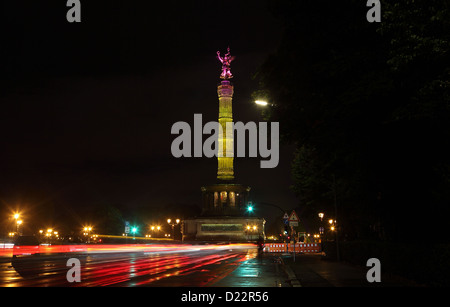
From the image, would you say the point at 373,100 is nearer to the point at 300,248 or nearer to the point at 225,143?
the point at 300,248

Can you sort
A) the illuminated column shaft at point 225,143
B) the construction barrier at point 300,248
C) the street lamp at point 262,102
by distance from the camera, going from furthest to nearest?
the illuminated column shaft at point 225,143
the construction barrier at point 300,248
the street lamp at point 262,102

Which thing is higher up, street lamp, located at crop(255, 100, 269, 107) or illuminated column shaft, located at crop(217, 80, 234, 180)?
illuminated column shaft, located at crop(217, 80, 234, 180)

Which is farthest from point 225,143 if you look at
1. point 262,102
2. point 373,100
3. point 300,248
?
point 373,100

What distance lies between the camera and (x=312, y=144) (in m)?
16.5

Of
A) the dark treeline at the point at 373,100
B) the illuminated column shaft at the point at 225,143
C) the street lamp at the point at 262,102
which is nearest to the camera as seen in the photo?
the dark treeline at the point at 373,100

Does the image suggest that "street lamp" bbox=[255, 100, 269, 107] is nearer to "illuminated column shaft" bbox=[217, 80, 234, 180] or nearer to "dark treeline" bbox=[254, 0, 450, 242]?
"dark treeline" bbox=[254, 0, 450, 242]

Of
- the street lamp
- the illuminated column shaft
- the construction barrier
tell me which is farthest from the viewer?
the illuminated column shaft

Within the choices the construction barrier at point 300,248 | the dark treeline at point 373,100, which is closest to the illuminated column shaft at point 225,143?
the construction barrier at point 300,248

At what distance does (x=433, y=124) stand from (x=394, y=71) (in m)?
2.21

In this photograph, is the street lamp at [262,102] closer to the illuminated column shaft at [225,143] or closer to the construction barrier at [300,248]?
the construction barrier at [300,248]

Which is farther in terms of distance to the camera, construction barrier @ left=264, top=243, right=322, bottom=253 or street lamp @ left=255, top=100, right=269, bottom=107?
construction barrier @ left=264, top=243, right=322, bottom=253

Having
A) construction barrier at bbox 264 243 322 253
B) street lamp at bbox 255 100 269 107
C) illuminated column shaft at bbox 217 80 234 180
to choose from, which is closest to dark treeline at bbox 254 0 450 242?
street lamp at bbox 255 100 269 107

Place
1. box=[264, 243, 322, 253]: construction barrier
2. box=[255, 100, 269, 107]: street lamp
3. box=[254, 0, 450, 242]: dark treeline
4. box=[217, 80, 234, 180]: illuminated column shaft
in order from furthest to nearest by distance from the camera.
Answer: box=[217, 80, 234, 180]: illuminated column shaft < box=[264, 243, 322, 253]: construction barrier < box=[255, 100, 269, 107]: street lamp < box=[254, 0, 450, 242]: dark treeline
